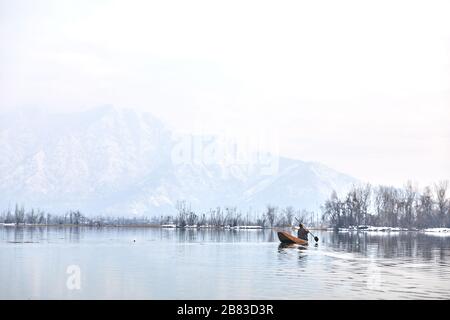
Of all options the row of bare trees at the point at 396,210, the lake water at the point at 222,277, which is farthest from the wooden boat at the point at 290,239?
the row of bare trees at the point at 396,210

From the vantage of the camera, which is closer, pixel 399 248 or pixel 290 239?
pixel 399 248

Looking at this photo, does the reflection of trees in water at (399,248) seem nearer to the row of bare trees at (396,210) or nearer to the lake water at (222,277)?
the lake water at (222,277)

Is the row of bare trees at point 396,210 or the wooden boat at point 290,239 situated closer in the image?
the wooden boat at point 290,239

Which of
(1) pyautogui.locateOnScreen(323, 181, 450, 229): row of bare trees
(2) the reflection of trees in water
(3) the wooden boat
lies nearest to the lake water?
(2) the reflection of trees in water

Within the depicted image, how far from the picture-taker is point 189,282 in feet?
116

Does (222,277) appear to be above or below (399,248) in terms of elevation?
above

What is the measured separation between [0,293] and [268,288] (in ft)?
39.1

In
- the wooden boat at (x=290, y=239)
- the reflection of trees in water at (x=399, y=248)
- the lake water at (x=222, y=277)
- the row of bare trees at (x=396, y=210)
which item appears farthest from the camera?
the row of bare trees at (x=396, y=210)

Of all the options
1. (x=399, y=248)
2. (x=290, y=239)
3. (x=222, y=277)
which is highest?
(x=290, y=239)

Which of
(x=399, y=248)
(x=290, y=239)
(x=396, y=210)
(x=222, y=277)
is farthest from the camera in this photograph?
(x=396, y=210)

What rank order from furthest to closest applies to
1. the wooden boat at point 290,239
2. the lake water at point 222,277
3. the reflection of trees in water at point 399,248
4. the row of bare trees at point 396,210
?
the row of bare trees at point 396,210, the wooden boat at point 290,239, the reflection of trees in water at point 399,248, the lake water at point 222,277

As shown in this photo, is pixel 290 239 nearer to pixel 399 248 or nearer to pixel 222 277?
pixel 399 248

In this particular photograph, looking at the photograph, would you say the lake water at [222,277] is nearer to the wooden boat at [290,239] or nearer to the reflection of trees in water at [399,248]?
the reflection of trees in water at [399,248]

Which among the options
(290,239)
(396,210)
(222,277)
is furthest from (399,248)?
(396,210)
